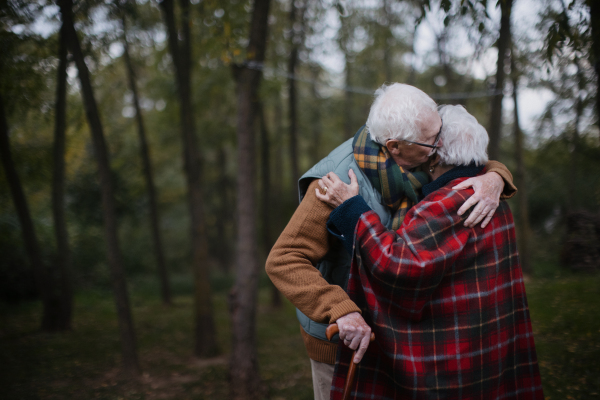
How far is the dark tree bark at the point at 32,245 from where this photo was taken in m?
7.27

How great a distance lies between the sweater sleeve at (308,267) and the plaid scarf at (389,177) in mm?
248

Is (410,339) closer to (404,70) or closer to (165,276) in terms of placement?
(165,276)

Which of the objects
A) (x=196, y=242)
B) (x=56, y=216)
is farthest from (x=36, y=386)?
(x=56, y=216)

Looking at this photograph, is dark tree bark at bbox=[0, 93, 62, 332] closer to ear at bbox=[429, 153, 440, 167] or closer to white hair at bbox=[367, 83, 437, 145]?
white hair at bbox=[367, 83, 437, 145]

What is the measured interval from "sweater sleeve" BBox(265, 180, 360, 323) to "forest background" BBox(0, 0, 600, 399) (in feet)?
5.97

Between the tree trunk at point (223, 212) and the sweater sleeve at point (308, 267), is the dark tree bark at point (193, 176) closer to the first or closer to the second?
the sweater sleeve at point (308, 267)

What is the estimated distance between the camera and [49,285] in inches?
324

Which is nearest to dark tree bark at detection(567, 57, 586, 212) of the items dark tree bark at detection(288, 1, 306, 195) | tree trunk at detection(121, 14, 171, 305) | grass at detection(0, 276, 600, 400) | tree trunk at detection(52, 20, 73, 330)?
grass at detection(0, 276, 600, 400)

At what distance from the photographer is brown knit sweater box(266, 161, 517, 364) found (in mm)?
1651

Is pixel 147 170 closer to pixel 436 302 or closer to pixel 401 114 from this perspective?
pixel 401 114

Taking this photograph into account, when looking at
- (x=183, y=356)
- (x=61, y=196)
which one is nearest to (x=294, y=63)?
(x=61, y=196)

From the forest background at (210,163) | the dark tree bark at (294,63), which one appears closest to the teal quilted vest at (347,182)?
the forest background at (210,163)

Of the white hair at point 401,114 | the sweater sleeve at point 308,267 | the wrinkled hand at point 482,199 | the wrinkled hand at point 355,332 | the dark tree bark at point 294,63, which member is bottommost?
the wrinkled hand at point 355,332

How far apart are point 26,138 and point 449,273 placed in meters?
10.8
